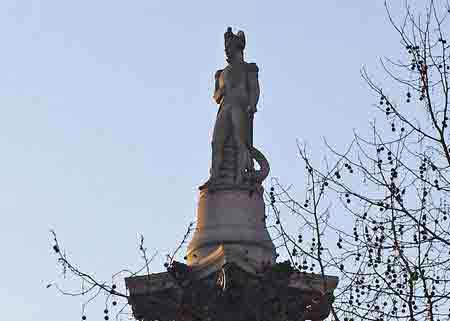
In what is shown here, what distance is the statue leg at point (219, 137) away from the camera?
Answer: 77.8ft

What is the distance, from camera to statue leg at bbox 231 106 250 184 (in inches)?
930

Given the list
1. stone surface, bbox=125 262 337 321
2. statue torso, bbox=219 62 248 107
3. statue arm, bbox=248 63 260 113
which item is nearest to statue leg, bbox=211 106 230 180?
statue torso, bbox=219 62 248 107

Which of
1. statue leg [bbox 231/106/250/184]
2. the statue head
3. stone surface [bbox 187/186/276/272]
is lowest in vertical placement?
stone surface [bbox 187/186/276/272]

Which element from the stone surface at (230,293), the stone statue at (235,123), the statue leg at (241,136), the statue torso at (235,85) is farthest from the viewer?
the statue torso at (235,85)

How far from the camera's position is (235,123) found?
24.0m

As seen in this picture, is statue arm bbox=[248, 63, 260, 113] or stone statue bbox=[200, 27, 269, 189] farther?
statue arm bbox=[248, 63, 260, 113]

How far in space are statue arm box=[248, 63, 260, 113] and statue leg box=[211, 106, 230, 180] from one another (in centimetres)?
48

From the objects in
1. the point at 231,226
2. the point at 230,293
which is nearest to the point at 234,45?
the point at 231,226

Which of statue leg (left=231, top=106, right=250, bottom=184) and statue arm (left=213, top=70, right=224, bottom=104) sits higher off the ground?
statue arm (left=213, top=70, right=224, bottom=104)

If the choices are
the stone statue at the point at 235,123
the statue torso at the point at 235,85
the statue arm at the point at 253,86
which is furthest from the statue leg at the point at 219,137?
the statue arm at the point at 253,86

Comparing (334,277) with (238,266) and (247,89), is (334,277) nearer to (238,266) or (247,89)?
(238,266)

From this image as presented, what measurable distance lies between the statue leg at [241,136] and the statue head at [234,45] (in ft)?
3.29

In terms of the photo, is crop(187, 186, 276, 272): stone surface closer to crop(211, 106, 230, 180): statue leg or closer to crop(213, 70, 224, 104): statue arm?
crop(211, 106, 230, 180): statue leg

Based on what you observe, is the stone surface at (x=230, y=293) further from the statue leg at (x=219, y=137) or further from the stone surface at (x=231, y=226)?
the statue leg at (x=219, y=137)
